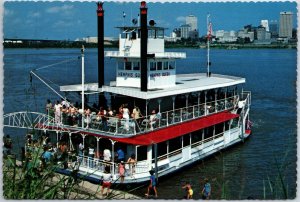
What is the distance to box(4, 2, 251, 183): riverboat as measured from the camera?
58.8 feet

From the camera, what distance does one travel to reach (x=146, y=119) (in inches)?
741

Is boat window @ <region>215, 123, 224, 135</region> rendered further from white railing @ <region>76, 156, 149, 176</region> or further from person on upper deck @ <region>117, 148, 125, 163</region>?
person on upper deck @ <region>117, 148, 125, 163</region>

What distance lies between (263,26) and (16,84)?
1177 inches

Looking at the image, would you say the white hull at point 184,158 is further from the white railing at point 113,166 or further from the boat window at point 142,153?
the boat window at point 142,153

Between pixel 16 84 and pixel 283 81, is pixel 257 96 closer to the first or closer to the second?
pixel 283 81

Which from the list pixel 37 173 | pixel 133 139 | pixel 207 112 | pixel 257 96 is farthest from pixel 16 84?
pixel 37 173

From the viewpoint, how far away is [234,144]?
87.7ft

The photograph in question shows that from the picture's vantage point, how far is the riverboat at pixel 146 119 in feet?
58.8

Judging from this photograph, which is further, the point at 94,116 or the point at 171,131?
the point at 171,131

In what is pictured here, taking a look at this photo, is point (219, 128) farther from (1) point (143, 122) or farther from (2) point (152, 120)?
(1) point (143, 122)

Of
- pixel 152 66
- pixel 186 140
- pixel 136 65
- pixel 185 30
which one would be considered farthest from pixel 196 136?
pixel 185 30


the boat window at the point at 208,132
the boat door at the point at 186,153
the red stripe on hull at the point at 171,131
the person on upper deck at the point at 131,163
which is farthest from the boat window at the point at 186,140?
the person on upper deck at the point at 131,163

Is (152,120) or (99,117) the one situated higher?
(99,117)

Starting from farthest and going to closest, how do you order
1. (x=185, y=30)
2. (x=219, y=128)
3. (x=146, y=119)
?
(x=185, y=30)
(x=219, y=128)
(x=146, y=119)
